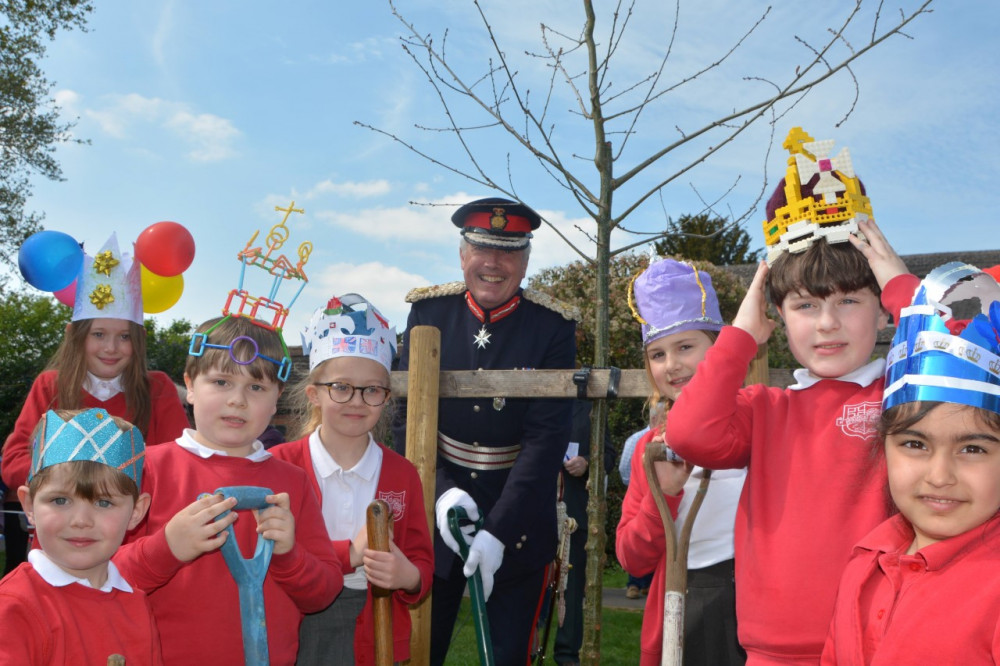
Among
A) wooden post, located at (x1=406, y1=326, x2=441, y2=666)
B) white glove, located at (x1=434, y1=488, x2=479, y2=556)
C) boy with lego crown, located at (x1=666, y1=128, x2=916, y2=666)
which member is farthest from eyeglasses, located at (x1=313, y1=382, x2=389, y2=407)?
boy with lego crown, located at (x1=666, y1=128, x2=916, y2=666)

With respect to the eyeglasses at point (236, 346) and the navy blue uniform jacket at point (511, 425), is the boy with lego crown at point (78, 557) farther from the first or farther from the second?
the navy blue uniform jacket at point (511, 425)

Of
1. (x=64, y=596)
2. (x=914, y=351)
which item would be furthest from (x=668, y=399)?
(x=64, y=596)

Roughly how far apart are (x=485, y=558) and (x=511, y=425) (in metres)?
0.66

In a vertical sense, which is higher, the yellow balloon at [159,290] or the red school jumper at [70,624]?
the yellow balloon at [159,290]

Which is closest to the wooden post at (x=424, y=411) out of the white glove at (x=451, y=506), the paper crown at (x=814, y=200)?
the white glove at (x=451, y=506)

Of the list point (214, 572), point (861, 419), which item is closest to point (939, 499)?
point (861, 419)

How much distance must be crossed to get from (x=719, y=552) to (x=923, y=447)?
1093 millimetres

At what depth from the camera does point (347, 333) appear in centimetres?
349

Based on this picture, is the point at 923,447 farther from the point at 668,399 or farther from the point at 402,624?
the point at 402,624

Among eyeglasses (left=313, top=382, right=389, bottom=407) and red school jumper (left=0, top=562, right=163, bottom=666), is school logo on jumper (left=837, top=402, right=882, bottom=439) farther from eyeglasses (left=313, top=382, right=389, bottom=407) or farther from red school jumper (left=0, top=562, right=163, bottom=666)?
red school jumper (left=0, top=562, right=163, bottom=666)

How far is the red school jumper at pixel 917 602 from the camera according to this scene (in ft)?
6.22

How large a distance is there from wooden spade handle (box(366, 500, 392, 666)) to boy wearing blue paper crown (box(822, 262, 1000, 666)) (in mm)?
1521

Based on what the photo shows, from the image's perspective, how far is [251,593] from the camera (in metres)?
2.72

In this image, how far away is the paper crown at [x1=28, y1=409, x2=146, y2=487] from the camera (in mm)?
2523
